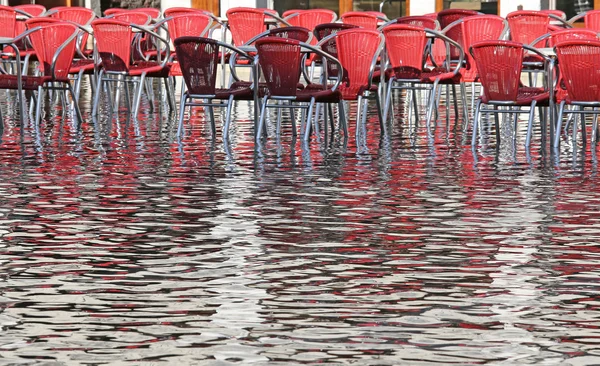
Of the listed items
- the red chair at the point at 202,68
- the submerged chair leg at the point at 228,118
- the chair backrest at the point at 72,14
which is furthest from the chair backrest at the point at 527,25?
the chair backrest at the point at 72,14

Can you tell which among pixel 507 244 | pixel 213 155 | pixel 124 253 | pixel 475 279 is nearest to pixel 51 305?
pixel 124 253

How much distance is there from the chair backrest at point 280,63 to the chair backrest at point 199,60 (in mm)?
375

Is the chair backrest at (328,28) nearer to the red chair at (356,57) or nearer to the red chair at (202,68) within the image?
the red chair at (356,57)

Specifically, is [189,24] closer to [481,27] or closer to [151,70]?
[151,70]

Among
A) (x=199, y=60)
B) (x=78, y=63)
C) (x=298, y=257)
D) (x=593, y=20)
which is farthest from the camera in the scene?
(x=593, y=20)

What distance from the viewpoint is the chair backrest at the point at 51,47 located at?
38.9ft

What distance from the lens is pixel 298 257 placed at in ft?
19.1

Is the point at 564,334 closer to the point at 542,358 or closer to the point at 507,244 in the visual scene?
the point at 542,358

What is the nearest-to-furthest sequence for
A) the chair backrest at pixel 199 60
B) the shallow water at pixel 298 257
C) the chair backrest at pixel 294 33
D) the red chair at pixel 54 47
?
the shallow water at pixel 298 257 < the chair backrest at pixel 199 60 < the chair backrest at pixel 294 33 < the red chair at pixel 54 47

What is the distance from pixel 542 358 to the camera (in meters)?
4.18

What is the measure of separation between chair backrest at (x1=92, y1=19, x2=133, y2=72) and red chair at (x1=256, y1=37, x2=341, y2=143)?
6.60 feet

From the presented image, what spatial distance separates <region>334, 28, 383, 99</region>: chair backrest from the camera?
11000mm

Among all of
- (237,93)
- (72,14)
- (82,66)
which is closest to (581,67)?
(237,93)

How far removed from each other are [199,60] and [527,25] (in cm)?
411
